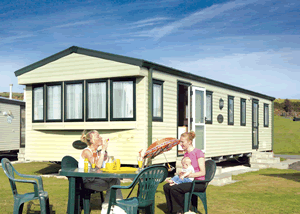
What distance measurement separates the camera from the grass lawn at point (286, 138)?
25.7m

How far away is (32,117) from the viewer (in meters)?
10.6

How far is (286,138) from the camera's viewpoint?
100 feet

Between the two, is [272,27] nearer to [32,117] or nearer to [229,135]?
[229,135]

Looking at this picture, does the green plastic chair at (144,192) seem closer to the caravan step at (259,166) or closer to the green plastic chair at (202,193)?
the green plastic chair at (202,193)

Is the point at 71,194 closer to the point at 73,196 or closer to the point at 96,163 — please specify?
the point at 73,196

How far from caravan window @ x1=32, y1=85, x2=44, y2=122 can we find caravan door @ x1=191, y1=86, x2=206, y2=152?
4.50 meters

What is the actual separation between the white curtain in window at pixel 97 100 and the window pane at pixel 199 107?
3.23m

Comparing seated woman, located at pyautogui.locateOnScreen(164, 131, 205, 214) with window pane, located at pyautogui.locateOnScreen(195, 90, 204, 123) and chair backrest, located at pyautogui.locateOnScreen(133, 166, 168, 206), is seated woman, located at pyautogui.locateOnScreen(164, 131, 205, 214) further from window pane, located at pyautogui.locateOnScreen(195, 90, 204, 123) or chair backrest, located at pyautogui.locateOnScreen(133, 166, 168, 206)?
window pane, located at pyautogui.locateOnScreen(195, 90, 204, 123)

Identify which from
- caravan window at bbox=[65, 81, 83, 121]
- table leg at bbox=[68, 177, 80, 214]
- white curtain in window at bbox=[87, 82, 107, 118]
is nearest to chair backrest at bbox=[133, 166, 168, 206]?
table leg at bbox=[68, 177, 80, 214]

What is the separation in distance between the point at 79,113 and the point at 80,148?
37.7 inches

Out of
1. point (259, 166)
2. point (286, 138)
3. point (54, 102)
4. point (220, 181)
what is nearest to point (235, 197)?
point (220, 181)

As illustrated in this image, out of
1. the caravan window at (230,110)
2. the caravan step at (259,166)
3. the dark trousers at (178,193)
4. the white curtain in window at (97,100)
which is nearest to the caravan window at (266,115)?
the caravan step at (259,166)

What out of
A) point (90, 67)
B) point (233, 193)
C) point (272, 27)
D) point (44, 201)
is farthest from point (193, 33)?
point (44, 201)

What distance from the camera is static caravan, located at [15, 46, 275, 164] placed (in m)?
9.03
